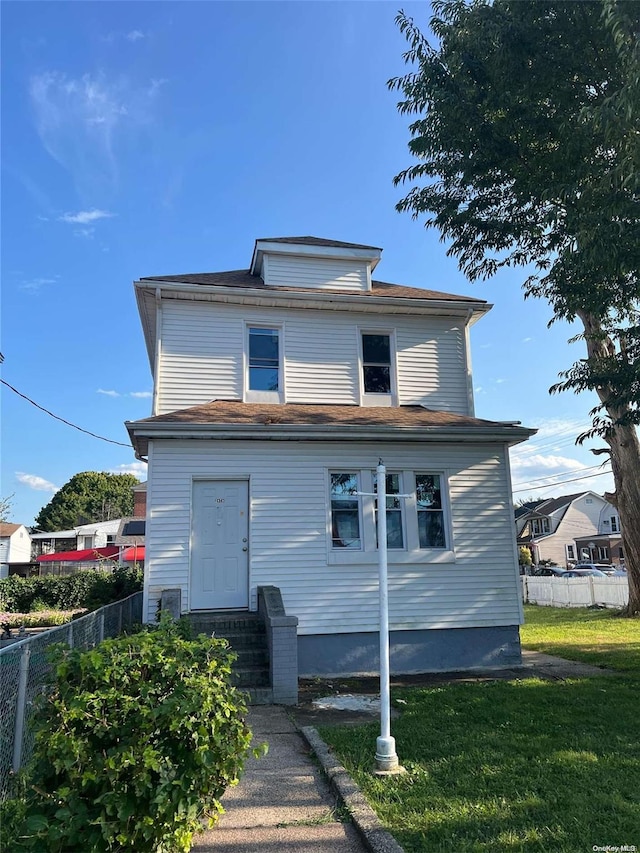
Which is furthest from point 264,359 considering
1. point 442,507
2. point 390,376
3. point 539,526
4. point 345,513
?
point 539,526

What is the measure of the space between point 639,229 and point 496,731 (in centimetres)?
622

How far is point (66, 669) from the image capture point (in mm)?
3248

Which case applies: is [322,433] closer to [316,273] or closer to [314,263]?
[316,273]

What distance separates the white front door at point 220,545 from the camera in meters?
9.23

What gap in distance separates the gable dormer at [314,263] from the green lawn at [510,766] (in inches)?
319

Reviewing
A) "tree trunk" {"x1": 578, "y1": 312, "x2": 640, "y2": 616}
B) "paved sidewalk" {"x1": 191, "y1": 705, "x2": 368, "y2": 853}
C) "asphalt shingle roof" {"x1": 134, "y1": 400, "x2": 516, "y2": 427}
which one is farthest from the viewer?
"tree trunk" {"x1": 578, "y1": 312, "x2": 640, "y2": 616}

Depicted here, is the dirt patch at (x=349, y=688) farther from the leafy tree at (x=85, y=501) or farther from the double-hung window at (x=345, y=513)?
the leafy tree at (x=85, y=501)

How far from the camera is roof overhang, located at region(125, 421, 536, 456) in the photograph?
9102mm

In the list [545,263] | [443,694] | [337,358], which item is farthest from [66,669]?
[545,263]

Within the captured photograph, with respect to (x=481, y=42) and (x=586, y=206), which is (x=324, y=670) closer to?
(x=586, y=206)

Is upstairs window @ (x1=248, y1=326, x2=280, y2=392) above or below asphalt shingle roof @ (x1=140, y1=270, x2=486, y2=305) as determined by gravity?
below

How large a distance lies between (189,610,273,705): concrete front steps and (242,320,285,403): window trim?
401 centimetres

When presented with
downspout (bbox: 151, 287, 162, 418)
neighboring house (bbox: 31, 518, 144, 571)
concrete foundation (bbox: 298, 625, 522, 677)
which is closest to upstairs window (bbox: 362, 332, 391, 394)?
downspout (bbox: 151, 287, 162, 418)

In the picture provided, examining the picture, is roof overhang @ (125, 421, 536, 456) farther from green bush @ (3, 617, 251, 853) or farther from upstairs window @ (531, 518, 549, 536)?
upstairs window @ (531, 518, 549, 536)
